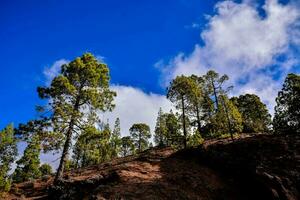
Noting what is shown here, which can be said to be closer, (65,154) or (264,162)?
(264,162)

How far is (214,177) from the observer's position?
66.4ft

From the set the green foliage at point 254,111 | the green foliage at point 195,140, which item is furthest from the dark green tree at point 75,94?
the green foliage at point 254,111

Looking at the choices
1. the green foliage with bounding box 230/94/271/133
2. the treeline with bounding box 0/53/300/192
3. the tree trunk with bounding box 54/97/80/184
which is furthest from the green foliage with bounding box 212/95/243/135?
the tree trunk with bounding box 54/97/80/184

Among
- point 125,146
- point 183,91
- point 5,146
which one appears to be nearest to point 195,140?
point 183,91

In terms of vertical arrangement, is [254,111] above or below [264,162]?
above

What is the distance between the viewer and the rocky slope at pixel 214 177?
16891 mm

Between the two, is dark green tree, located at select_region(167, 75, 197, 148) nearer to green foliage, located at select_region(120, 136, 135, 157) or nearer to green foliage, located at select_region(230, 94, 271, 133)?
green foliage, located at select_region(230, 94, 271, 133)

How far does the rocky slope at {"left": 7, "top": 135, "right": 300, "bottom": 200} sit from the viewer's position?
16.9m

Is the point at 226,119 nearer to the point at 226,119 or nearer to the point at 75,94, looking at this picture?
the point at 226,119

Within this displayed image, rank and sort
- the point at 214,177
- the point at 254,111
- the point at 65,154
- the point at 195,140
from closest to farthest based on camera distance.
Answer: the point at 65,154
the point at 214,177
the point at 195,140
the point at 254,111

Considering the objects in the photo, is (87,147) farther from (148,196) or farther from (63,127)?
(148,196)

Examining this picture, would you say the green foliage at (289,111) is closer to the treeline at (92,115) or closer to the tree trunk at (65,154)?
the treeline at (92,115)

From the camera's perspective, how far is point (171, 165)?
22828mm

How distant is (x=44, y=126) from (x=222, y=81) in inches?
1090
